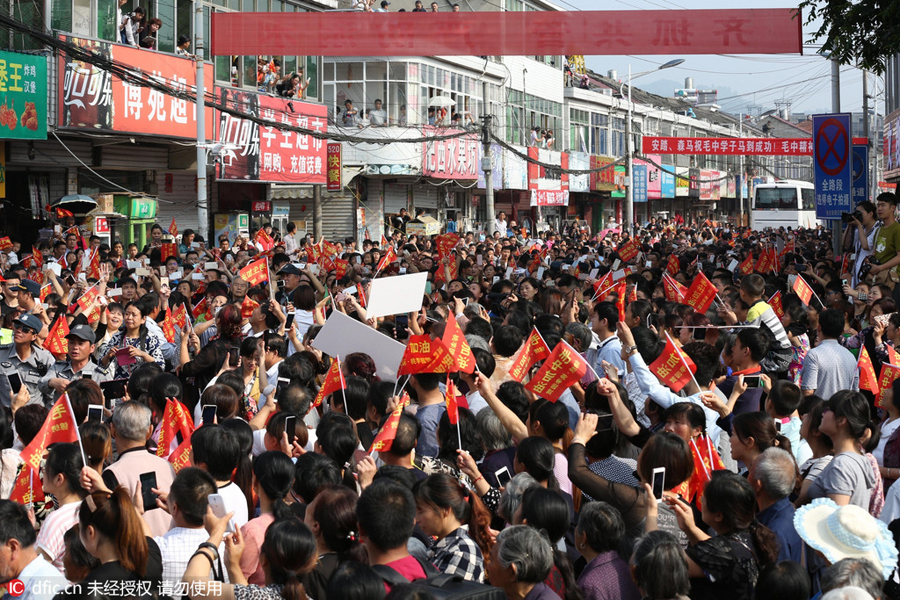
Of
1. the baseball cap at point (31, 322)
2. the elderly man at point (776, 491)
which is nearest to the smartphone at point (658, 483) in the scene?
the elderly man at point (776, 491)

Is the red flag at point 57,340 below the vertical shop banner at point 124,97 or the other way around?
below

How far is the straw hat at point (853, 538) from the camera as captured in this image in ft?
11.8

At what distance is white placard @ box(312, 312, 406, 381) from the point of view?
275 inches

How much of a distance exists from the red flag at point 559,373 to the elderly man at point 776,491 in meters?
1.57

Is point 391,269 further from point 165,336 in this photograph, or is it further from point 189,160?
point 189,160

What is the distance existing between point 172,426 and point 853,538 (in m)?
3.86

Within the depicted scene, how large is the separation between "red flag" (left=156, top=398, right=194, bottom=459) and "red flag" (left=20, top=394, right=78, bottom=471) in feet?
2.21

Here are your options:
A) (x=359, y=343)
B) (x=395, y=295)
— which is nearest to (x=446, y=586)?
(x=359, y=343)

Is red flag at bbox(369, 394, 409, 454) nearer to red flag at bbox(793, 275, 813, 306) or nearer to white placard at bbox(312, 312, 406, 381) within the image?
white placard at bbox(312, 312, 406, 381)

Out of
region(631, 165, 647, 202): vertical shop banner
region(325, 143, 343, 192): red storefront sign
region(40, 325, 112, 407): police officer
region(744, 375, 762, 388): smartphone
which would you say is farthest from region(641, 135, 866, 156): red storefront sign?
region(744, 375, 762, 388): smartphone

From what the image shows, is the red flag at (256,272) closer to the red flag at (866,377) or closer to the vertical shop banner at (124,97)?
the red flag at (866,377)

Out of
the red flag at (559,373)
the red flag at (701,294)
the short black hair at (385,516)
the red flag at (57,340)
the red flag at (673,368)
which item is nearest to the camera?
the short black hair at (385,516)

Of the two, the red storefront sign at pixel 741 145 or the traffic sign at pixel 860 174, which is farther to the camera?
the red storefront sign at pixel 741 145

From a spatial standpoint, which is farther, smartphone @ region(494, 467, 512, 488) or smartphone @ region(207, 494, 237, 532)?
smartphone @ region(494, 467, 512, 488)
